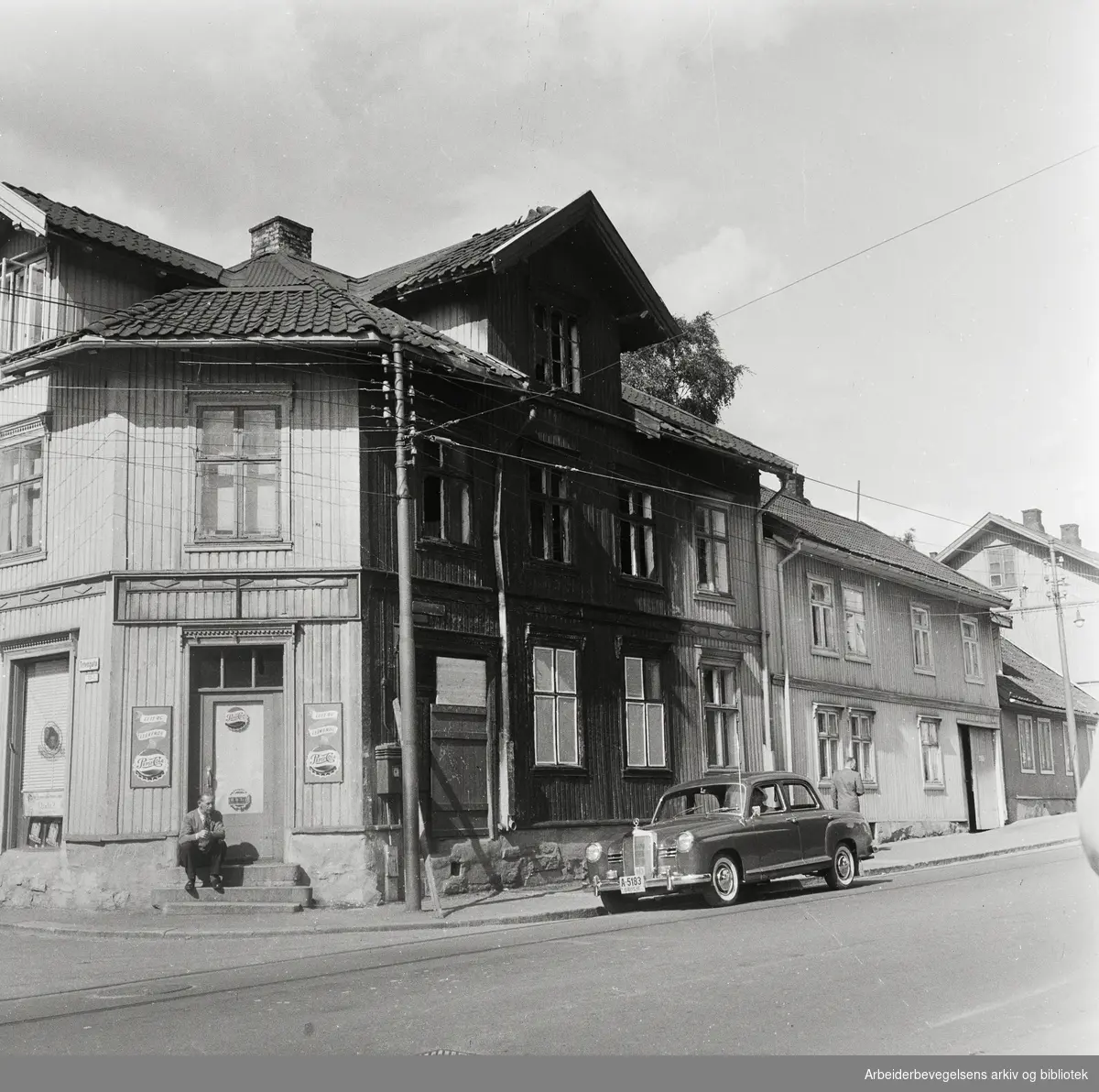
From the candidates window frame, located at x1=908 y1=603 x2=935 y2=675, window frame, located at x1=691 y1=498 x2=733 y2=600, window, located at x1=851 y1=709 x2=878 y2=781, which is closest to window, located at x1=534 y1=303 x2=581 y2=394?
window frame, located at x1=691 y1=498 x2=733 y2=600

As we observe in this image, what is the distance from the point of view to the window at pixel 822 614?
29141 millimetres

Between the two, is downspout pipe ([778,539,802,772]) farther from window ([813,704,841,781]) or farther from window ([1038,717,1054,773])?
window ([1038,717,1054,773])

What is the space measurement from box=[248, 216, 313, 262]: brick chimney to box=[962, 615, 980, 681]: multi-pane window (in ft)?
67.6

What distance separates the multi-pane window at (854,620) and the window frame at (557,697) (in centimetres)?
1072

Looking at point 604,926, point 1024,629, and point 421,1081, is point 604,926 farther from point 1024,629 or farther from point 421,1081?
point 1024,629

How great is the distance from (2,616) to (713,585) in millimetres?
12891

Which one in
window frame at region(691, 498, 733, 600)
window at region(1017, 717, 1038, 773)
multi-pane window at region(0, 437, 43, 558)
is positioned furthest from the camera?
window at region(1017, 717, 1038, 773)

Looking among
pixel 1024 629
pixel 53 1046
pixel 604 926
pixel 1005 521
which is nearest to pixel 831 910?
pixel 604 926

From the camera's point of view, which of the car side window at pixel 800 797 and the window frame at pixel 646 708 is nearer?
the car side window at pixel 800 797

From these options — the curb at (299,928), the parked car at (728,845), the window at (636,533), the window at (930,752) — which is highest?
the window at (636,533)

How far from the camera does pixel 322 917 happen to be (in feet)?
52.5

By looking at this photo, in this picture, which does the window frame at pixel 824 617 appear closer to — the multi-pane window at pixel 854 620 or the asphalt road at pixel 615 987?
the multi-pane window at pixel 854 620

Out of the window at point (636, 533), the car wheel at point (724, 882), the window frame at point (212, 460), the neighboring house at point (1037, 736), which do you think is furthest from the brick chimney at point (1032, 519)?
the window frame at point (212, 460)

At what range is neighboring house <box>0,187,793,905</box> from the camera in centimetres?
1770
